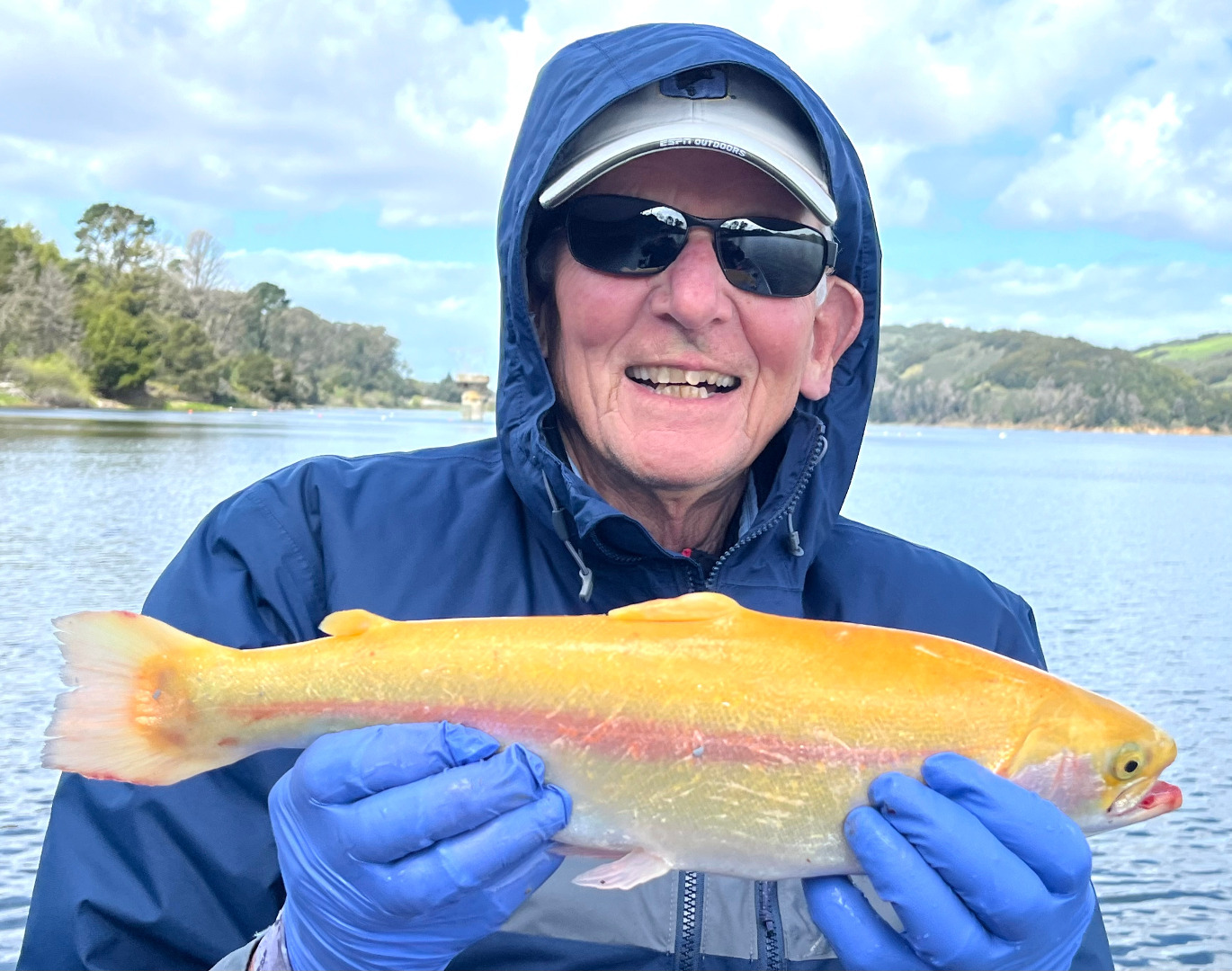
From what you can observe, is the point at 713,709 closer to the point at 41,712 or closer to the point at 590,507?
the point at 590,507

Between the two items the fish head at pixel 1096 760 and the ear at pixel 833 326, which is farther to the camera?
the ear at pixel 833 326

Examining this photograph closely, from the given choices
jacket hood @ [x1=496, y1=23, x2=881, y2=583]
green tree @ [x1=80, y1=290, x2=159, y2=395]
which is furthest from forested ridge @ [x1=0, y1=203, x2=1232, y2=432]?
jacket hood @ [x1=496, y1=23, x2=881, y2=583]

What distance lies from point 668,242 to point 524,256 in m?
0.61

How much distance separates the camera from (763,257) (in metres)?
3.56

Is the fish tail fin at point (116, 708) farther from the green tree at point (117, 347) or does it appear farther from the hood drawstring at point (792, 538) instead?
the green tree at point (117, 347)

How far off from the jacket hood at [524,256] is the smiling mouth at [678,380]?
0.35 m

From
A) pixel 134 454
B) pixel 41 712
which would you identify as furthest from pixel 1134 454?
pixel 41 712

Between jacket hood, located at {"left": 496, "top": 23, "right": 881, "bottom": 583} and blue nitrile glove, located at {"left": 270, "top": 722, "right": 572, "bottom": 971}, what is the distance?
3.38ft

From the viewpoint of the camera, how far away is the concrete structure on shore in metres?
160

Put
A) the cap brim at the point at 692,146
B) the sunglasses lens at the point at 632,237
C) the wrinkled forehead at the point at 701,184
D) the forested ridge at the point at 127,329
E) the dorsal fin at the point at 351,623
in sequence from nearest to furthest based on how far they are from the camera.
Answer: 1. the dorsal fin at the point at 351,623
2. the cap brim at the point at 692,146
3. the sunglasses lens at the point at 632,237
4. the wrinkled forehead at the point at 701,184
5. the forested ridge at the point at 127,329

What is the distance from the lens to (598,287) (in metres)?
3.58

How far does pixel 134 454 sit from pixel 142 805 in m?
48.3

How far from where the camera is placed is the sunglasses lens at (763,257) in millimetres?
3553

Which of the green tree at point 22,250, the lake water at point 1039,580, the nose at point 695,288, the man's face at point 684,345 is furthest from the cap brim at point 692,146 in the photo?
the green tree at point 22,250
